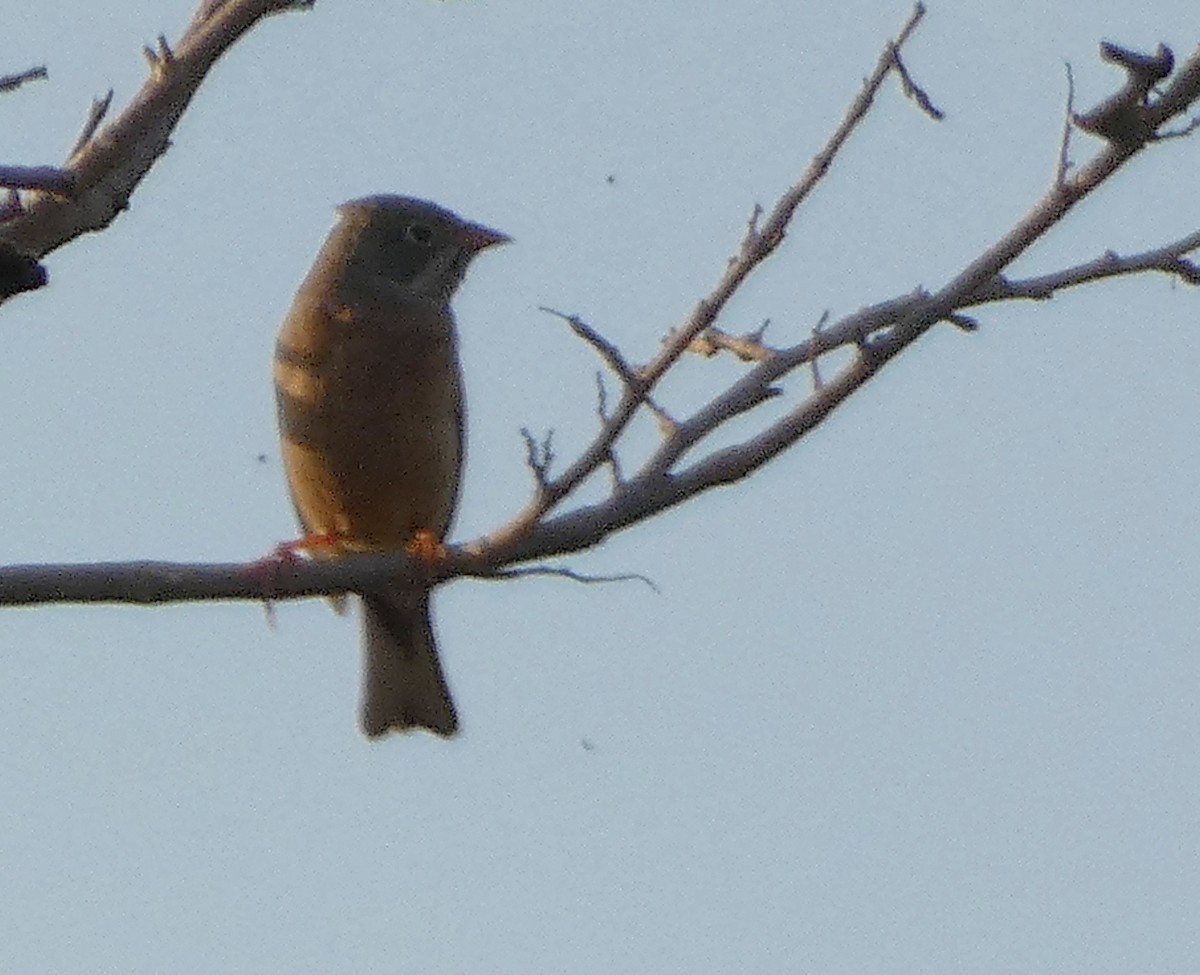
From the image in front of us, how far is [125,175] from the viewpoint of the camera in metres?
4.19

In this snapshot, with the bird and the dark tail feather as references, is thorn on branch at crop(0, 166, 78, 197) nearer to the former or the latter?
the bird

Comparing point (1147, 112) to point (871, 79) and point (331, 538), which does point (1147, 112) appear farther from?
point (331, 538)

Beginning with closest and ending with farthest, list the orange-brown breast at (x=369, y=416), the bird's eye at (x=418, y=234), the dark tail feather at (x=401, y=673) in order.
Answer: the orange-brown breast at (x=369, y=416)
the dark tail feather at (x=401, y=673)
the bird's eye at (x=418, y=234)

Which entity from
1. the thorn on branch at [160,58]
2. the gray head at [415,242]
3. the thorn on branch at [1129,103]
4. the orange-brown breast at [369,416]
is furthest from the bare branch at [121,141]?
the gray head at [415,242]

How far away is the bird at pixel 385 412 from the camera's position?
22.8ft

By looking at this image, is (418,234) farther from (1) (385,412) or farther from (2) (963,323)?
(2) (963,323)

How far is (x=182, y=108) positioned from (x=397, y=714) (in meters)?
3.53

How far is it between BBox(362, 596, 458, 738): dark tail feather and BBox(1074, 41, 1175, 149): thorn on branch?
3850 millimetres

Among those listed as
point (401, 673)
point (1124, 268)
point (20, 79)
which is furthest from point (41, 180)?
point (401, 673)

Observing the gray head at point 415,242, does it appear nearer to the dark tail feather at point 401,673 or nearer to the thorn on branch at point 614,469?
the dark tail feather at point 401,673

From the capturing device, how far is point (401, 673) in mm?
7539

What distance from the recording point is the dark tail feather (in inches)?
295

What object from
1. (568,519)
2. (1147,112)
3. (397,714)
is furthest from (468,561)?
(397,714)

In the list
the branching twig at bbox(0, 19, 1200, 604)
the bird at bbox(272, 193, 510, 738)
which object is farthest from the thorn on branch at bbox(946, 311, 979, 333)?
the bird at bbox(272, 193, 510, 738)
